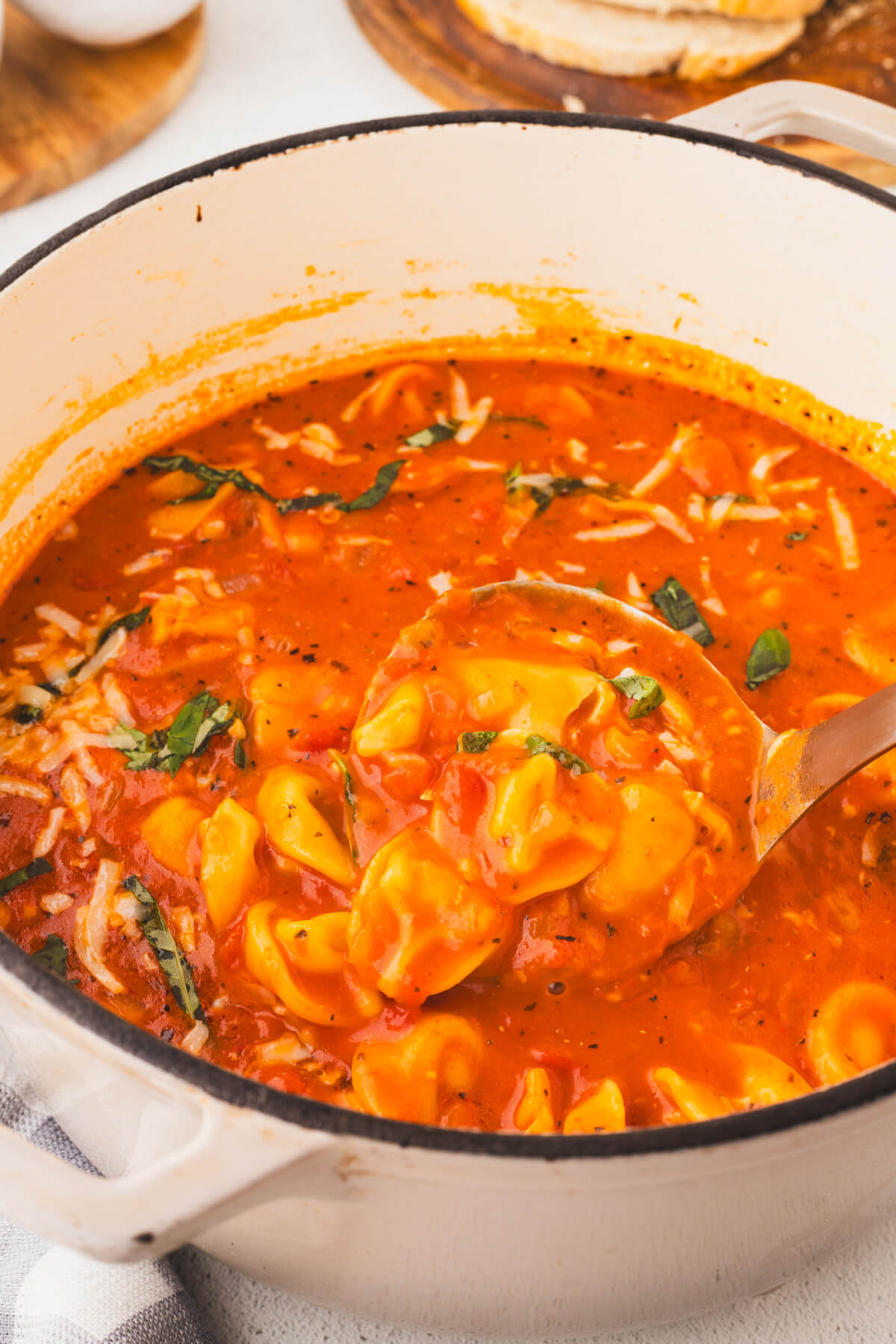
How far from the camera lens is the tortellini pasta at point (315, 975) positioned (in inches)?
92.3

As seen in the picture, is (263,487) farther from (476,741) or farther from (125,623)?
(476,741)

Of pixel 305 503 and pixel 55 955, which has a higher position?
pixel 305 503

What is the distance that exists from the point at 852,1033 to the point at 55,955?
149 cm

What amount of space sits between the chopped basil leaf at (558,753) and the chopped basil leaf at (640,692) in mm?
221

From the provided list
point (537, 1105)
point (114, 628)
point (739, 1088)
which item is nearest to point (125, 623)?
point (114, 628)

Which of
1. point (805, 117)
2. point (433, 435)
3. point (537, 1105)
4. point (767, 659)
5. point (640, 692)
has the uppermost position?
point (805, 117)

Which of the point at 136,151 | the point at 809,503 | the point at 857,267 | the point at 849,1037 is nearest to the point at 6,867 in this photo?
the point at 849,1037

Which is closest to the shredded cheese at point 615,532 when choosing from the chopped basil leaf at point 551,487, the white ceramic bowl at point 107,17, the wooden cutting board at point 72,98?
the chopped basil leaf at point 551,487

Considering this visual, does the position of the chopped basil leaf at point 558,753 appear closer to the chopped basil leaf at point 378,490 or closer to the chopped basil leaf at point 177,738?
the chopped basil leaf at point 177,738

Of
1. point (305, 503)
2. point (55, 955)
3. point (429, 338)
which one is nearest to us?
point (55, 955)

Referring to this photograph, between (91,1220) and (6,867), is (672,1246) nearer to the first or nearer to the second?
(91,1220)

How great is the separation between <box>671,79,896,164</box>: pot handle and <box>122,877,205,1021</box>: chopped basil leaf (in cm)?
214

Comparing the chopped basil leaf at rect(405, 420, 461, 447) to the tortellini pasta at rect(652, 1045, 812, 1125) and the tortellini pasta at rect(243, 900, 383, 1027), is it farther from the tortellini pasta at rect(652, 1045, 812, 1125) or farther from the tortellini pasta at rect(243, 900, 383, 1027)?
the tortellini pasta at rect(652, 1045, 812, 1125)

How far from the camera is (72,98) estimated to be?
4.27 metres
